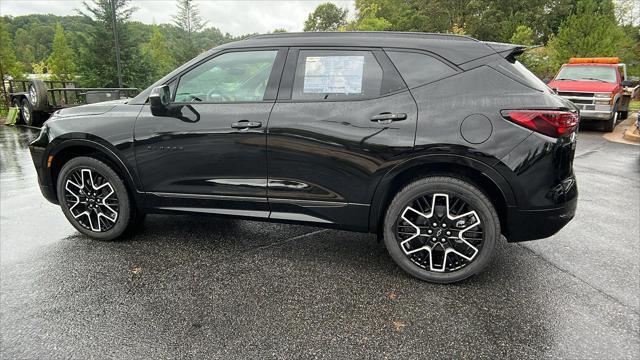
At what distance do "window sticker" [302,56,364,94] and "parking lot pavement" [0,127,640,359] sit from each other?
1.45 meters

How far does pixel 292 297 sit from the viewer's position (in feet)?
9.67

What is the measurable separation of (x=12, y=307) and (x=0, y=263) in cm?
93

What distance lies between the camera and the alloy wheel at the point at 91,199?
381 centimetres

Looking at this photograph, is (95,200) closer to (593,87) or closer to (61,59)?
(593,87)

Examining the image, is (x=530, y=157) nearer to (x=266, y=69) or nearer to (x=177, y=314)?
(x=266, y=69)

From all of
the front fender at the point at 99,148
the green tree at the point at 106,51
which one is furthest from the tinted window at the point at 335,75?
the green tree at the point at 106,51

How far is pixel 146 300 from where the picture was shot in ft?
9.50

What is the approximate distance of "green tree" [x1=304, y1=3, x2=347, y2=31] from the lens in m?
88.0

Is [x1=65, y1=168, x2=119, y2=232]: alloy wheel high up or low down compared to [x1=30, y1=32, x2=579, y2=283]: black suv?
down

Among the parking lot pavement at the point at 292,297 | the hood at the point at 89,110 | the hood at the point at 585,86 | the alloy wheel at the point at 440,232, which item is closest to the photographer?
the parking lot pavement at the point at 292,297

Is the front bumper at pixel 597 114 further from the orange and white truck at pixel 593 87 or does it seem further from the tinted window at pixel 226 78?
the tinted window at pixel 226 78

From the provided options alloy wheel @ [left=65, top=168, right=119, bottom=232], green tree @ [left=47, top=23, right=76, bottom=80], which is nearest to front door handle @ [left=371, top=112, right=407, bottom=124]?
alloy wheel @ [left=65, top=168, right=119, bottom=232]

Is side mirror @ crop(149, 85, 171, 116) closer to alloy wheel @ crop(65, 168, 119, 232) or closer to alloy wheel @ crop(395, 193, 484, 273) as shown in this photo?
alloy wheel @ crop(65, 168, 119, 232)

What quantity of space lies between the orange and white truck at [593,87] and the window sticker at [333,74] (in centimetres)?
1142
